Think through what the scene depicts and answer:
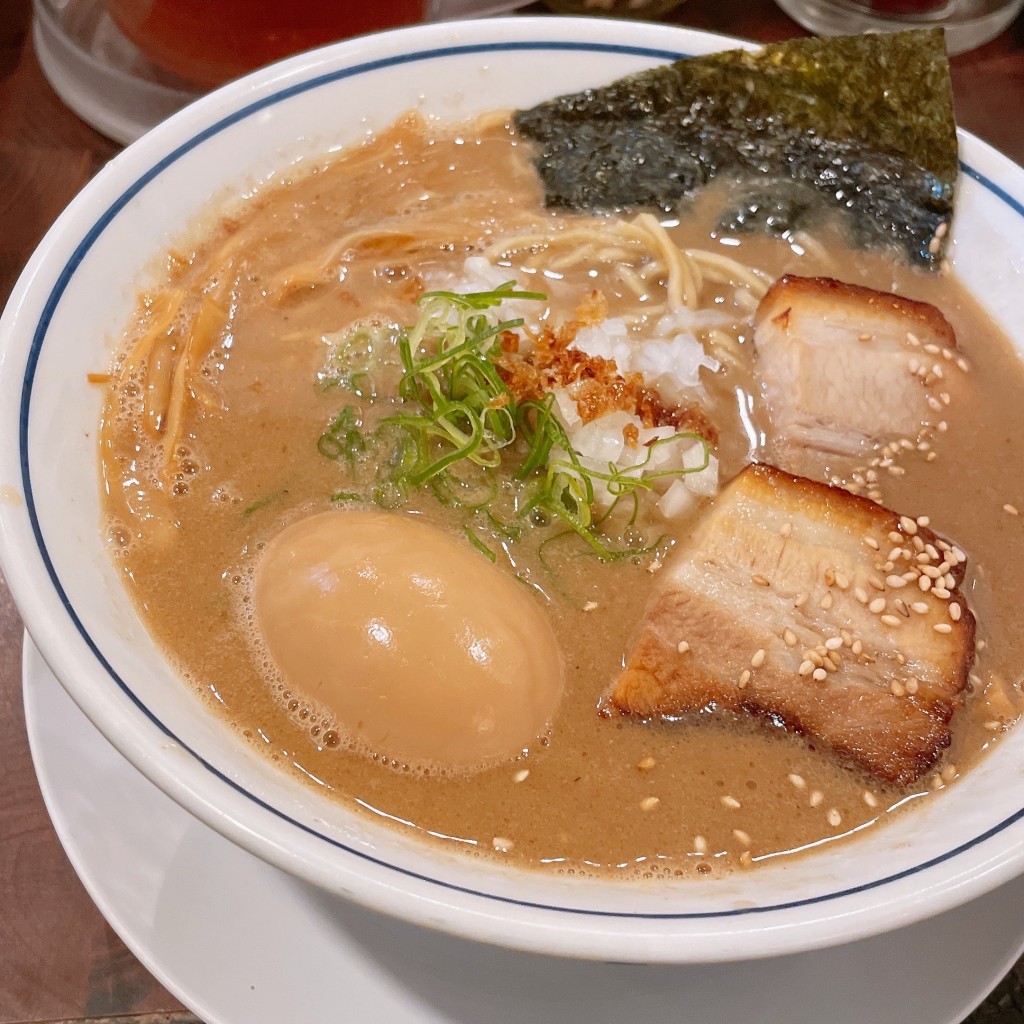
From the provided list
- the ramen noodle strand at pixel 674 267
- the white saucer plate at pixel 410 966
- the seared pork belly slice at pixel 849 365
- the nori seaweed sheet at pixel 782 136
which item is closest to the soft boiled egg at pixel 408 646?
the white saucer plate at pixel 410 966

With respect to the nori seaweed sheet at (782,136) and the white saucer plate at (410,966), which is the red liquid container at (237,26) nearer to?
the nori seaweed sheet at (782,136)

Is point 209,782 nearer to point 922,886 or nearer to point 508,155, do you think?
point 922,886

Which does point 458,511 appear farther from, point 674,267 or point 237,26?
point 237,26

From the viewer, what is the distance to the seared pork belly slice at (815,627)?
1.42 m

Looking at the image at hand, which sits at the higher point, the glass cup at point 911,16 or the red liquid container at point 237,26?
the glass cup at point 911,16

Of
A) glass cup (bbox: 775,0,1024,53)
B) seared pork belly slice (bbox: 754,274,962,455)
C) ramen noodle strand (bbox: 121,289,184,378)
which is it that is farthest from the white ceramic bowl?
glass cup (bbox: 775,0,1024,53)

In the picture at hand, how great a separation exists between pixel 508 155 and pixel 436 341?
2.02 feet

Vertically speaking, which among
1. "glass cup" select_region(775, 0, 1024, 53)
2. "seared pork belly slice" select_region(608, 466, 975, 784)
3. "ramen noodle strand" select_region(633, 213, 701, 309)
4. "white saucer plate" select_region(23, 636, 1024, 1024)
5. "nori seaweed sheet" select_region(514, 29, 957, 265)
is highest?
"glass cup" select_region(775, 0, 1024, 53)

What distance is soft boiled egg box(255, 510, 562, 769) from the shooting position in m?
1.36

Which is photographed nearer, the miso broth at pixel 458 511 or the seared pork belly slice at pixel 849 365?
the miso broth at pixel 458 511

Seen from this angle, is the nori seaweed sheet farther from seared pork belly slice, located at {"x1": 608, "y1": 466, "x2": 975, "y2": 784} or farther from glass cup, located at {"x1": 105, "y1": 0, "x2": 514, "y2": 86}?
seared pork belly slice, located at {"x1": 608, "y1": 466, "x2": 975, "y2": 784}

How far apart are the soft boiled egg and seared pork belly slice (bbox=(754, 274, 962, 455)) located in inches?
27.1

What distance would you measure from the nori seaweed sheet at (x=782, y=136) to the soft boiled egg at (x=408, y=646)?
→ 3.54 ft

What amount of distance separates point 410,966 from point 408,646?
0.48 meters
